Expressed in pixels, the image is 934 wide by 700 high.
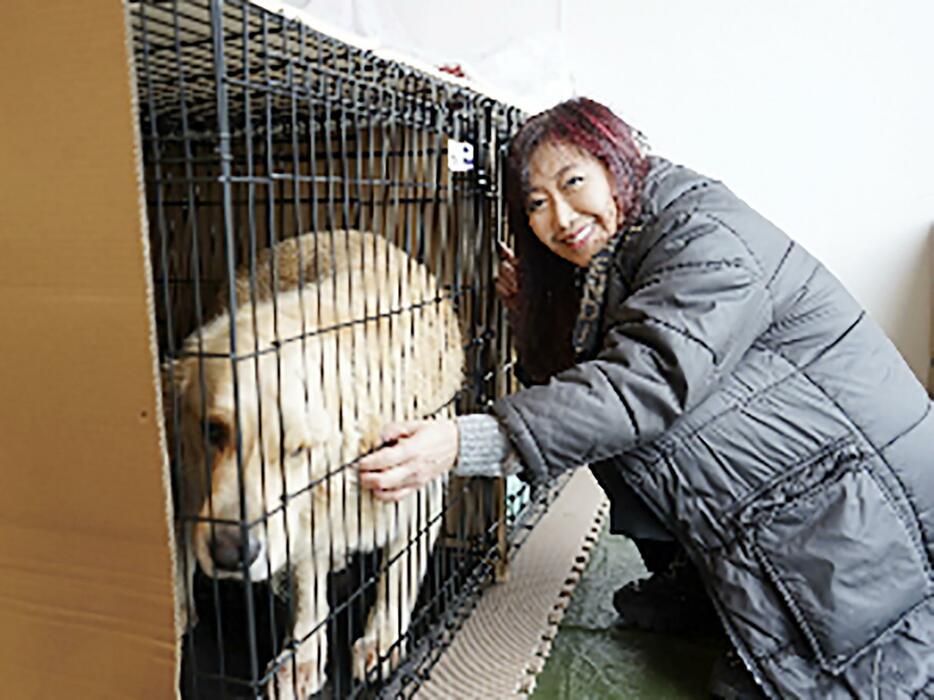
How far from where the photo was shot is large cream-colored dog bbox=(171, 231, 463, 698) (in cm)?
97

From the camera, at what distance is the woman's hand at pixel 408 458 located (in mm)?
1024

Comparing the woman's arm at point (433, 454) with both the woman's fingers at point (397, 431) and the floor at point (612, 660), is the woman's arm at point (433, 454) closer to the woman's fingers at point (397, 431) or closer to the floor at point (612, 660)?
the woman's fingers at point (397, 431)

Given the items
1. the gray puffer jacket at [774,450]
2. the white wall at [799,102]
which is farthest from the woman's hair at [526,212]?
the white wall at [799,102]

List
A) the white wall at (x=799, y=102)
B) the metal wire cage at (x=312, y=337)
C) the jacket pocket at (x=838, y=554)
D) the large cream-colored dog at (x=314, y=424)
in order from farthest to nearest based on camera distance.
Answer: the white wall at (x=799, y=102)
the jacket pocket at (x=838, y=554)
the large cream-colored dog at (x=314, y=424)
the metal wire cage at (x=312, y=337)

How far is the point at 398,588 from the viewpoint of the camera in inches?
53.7

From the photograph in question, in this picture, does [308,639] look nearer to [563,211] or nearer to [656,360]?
[656,360]

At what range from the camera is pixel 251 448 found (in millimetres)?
1003

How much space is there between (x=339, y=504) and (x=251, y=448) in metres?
0.28

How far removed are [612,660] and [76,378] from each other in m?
1.07

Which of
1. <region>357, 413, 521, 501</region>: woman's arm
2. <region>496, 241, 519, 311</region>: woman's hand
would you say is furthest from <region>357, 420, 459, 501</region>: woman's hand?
<region>496, 241, 519, 311</region>: woman's hand

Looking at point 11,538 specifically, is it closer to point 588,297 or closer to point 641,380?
point 641,380

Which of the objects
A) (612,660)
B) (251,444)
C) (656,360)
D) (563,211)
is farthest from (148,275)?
(612,660)

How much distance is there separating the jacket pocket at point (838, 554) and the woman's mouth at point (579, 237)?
0.51 m

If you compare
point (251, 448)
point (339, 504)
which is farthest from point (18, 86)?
point (339, 504)
